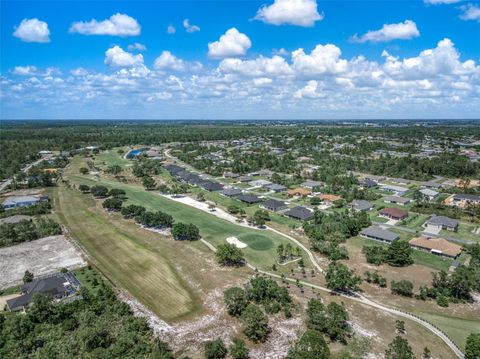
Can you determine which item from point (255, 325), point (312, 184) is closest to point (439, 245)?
point (255, 325)

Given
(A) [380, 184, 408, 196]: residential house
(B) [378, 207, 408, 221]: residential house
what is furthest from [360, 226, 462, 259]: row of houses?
(A) [380, 184, 408, 196]: residential house

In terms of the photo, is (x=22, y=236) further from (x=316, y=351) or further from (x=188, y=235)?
(x=316, y=351)

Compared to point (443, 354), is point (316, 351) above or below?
above

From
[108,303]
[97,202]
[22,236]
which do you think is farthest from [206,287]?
[97,202]

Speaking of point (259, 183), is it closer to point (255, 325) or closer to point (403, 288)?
point (403, 288)

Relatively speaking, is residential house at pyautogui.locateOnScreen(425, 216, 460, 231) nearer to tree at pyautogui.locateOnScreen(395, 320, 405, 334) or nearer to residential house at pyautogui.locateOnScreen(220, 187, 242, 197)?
tree at pyautogui.locateOnScreen(395, 320, 405, 334)

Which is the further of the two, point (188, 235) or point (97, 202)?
point (97, 202)
